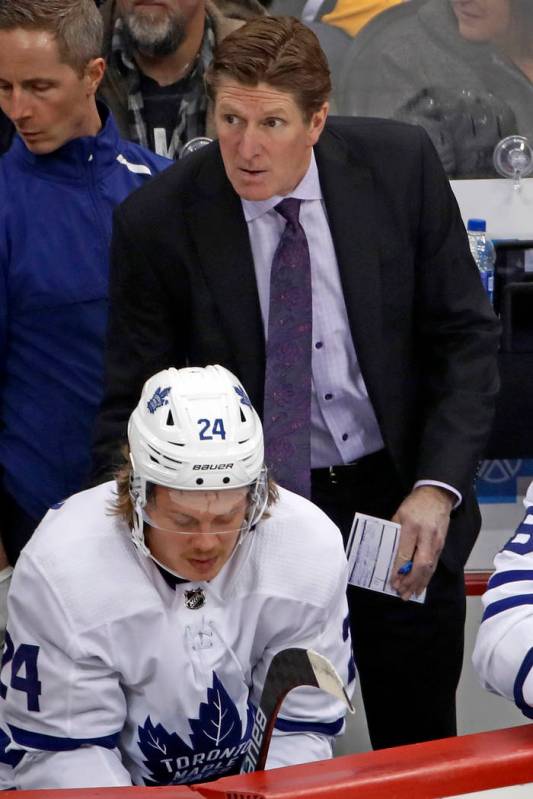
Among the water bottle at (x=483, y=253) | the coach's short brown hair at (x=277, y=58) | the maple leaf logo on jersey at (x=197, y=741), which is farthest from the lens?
the water bottle at (x=483, y=253)

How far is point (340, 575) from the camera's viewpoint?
1.99 m

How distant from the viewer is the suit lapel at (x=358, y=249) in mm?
2268

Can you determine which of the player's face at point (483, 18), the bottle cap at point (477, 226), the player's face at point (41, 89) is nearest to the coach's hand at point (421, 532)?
the player's face at point (41, 89)

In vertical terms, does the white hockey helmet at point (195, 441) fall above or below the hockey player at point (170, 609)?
above

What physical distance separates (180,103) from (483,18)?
93cm

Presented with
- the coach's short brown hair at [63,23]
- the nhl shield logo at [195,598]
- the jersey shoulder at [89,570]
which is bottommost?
the nhl shield logo at [195,598]

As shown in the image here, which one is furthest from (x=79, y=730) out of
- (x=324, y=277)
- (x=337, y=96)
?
(x=337, y=96)

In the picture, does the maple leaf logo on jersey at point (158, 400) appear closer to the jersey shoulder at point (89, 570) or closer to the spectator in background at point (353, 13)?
the jersey shoulder at point (89, 570)

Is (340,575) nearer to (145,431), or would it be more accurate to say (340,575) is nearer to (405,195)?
(145,431)

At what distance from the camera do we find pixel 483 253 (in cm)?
367

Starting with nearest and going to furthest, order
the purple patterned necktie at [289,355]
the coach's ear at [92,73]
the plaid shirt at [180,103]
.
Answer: the purple patterned necktie at [289,355] < the coach's ear at [92,73] < the plaid shirt at [180,103]

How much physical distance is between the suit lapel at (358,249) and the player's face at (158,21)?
1.26 meters

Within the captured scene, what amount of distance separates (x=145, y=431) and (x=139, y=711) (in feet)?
1.26

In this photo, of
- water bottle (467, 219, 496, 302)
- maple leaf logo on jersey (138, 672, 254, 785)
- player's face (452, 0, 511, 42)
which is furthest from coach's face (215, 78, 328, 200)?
player's face (452, 0, 511, 42)
